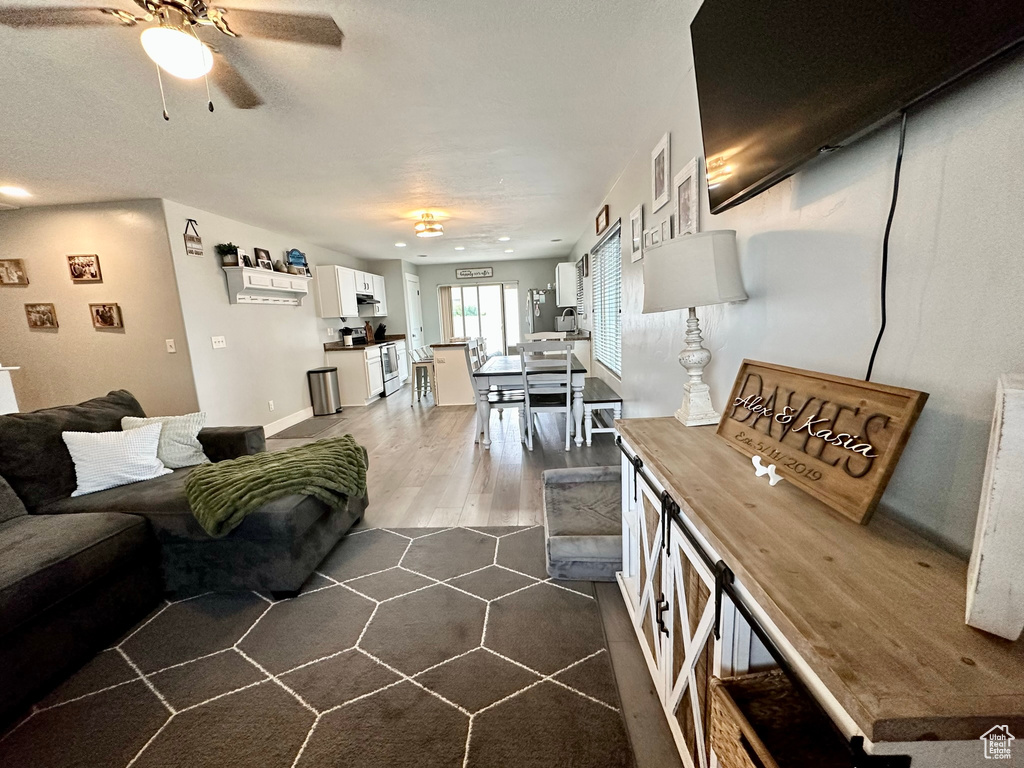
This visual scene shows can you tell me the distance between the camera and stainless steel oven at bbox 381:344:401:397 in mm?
6660

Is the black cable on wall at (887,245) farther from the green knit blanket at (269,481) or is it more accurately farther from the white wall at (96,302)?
the white wall at (96,302)

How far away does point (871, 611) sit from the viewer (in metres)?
0.52

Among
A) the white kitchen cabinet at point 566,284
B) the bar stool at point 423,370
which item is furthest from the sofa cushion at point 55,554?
the white kitchen cabinet at point 566,284

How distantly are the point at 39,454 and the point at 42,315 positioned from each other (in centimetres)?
286

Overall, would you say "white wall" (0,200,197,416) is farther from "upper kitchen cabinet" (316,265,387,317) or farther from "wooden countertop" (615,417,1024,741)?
"wooden countertop" (615,417,1024,741)

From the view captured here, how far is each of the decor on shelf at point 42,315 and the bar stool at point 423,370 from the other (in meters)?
3.62

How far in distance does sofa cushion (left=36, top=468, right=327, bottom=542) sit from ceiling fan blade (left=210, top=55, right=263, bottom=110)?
1811 millimetres

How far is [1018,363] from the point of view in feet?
1.96

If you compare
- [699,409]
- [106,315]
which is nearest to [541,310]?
[106,315]

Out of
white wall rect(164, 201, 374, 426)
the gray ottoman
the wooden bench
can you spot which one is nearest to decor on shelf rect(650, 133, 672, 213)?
the gray ottoman

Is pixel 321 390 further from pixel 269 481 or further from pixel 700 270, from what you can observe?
pixel 700 270

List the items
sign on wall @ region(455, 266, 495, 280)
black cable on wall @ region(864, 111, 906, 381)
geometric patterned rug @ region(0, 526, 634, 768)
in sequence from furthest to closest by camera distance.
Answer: sign on wall @ region(455, 266, 495, 280) → geometric patterned rug @ region(0, 526, 634, 768) → black cable on wall @ region(864, 111, 906, 381)

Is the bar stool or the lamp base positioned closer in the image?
the lamp base

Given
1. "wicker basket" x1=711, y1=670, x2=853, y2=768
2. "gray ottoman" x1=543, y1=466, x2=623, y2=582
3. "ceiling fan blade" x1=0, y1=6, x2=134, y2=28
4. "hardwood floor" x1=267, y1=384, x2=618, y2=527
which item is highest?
"ceiling fan blade" x1=0, y1=6, x2=134, y2=28
